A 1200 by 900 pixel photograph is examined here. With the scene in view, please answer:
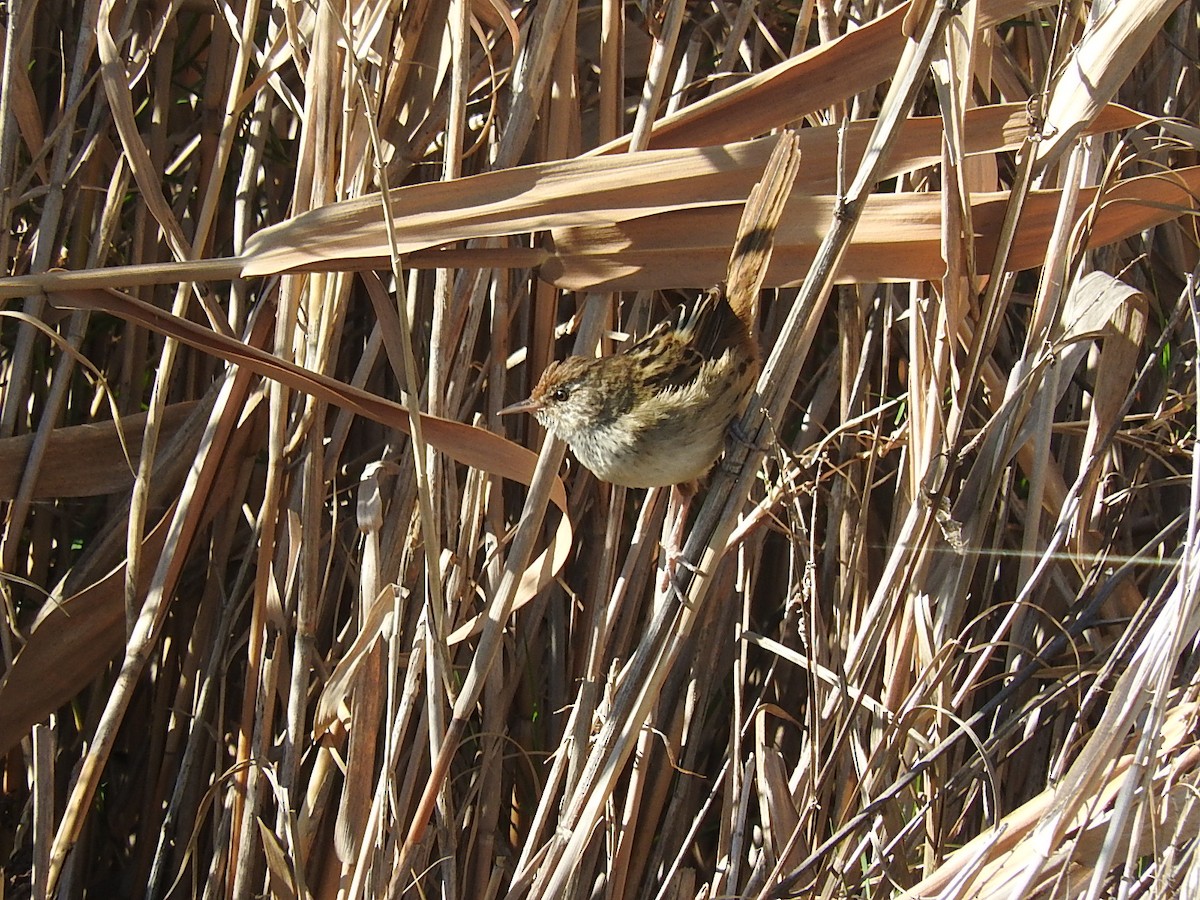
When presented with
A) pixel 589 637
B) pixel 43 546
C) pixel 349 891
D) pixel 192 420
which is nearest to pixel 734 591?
pixel 589 637

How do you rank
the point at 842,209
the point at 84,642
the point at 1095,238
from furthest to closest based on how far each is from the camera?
the point at 84,642
the point at 1095,238
the point at 842,209

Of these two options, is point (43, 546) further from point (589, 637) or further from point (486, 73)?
point (486, 73)

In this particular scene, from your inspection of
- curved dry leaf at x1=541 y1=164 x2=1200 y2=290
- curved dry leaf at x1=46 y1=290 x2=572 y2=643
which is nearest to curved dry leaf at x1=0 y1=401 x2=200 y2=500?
curved dry leaf at x1=46 y1=290 x2=572 y2=643

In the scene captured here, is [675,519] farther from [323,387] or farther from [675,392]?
[323,387]

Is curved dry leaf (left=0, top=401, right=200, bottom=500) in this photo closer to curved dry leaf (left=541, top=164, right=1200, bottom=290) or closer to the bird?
the bird

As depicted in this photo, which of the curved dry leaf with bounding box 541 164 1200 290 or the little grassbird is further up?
the curved dry leaf with bounding box 541 164 1200 290

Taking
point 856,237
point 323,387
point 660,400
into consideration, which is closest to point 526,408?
point 660,400
